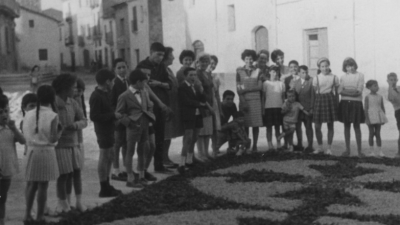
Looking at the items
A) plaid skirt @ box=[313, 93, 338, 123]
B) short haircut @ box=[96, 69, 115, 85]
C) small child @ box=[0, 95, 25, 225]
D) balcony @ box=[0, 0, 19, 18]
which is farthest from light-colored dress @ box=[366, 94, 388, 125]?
balcony @ box=[0, 0, 19, 18]

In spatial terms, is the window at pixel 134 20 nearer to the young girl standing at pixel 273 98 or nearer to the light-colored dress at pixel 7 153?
the young girl standing at pixel 273 98

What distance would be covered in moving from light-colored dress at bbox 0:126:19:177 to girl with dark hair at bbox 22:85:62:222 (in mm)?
147

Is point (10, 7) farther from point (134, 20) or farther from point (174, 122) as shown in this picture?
point (174, 122)

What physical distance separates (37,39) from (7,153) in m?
51.4

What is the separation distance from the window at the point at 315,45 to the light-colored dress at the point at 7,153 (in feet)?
58.9

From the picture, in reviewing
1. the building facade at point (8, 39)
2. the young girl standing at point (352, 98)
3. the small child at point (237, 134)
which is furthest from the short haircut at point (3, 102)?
the building facade at point (8, 39)

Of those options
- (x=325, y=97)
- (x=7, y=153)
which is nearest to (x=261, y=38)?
(x=325, y=97)

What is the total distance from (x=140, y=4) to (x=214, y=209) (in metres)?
38.8

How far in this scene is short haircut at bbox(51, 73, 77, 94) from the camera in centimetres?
763

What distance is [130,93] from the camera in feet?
30.8

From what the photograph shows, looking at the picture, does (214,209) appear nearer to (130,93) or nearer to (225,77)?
(130,93)

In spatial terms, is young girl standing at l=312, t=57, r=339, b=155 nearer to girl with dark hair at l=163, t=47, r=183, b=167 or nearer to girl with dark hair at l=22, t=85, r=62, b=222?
girl with dark hair at l=163, t=47, r=183, b=167

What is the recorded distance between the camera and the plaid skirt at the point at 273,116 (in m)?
12.5

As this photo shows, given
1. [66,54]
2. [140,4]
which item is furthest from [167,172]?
[66,54]
